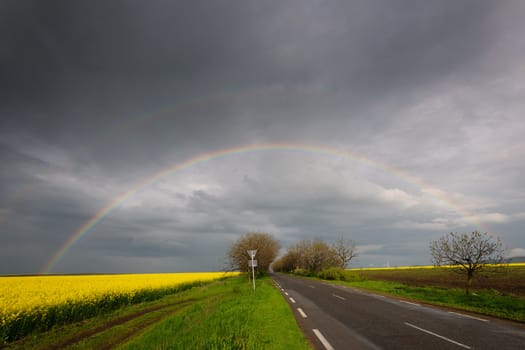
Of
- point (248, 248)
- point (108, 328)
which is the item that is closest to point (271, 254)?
point (248, 248)

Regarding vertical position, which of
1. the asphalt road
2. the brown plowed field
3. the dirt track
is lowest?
the brown plowed field

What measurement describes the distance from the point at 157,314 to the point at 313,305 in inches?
389

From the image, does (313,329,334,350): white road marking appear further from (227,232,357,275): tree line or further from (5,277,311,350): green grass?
(227,232,357,275): tree line

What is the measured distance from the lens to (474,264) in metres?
19.6

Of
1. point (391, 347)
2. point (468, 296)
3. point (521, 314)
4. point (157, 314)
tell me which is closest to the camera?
point (391, 347)

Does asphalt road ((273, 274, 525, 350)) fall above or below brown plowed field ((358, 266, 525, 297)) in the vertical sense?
above

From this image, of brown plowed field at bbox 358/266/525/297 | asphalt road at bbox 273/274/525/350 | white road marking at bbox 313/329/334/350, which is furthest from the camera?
brown plowed field at bbox 358/266/525/297

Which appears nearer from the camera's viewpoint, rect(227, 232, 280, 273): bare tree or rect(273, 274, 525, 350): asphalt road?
rect(273, 274, 525, 350): asphalt road

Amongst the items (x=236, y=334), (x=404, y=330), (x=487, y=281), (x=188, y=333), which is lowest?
(x=487, y=281)

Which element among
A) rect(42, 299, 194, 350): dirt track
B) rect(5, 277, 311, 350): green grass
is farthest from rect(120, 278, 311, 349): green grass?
rect(42, 299, 194, 350): dirt track

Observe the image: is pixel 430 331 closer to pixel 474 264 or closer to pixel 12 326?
pixel 474 264

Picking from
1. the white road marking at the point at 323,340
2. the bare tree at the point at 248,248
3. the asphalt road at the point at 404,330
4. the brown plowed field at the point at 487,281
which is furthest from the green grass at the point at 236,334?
the bare tree at the point at 248,248

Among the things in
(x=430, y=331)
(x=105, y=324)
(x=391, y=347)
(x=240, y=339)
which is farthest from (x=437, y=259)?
(x=105, y=324)

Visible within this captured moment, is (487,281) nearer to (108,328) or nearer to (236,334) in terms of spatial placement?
(236,334)
